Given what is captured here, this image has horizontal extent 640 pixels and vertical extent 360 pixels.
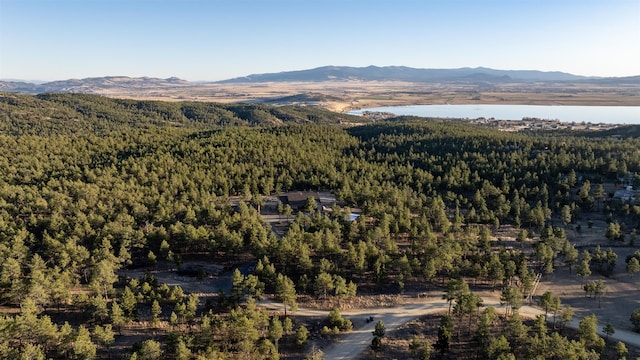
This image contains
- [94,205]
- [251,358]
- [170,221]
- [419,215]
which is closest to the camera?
[251,358]

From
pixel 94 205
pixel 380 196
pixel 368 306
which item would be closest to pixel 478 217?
pixel 380 196

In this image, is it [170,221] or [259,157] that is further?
[259,157]

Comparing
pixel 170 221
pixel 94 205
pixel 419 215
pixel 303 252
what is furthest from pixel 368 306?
pixel 94 205

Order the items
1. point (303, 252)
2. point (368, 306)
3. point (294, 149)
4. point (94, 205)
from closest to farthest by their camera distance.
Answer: point (368, 306) → point (303, 252) → point (94, 205) → point (294, 149)

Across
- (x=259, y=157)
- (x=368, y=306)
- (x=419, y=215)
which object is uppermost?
(x=259, y=157)

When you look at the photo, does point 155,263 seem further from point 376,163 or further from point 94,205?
point 376,163

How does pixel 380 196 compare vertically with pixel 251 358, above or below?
above
